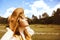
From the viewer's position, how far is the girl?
339 cm

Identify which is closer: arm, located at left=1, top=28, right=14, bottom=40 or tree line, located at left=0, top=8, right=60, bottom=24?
arm, located at left=1, top=28, right=14, bottom=40

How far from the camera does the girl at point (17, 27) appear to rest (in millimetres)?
3393

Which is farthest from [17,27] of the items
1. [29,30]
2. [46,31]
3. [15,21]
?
[46,31]

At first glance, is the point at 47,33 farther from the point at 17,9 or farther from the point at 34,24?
A: the point at 17,9

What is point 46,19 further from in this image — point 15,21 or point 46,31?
point 15,21

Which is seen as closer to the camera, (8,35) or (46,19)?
(8,35)

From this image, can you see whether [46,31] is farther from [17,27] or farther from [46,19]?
[17,27]

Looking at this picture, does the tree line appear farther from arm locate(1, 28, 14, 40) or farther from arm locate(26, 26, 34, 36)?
arm locate(1, 28, 14, 40)

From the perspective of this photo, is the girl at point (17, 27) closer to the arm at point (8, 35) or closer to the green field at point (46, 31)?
the arm at point (8, 35)

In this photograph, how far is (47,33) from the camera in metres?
3.50

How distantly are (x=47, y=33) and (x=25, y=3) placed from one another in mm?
556

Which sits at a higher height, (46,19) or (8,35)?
(46,19)

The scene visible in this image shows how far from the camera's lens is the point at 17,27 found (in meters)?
3.41

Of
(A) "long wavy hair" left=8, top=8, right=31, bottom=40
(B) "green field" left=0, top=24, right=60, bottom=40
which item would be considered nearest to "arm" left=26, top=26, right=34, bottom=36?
(B) "green field" left=0, top=24, right=60, bottom=40
